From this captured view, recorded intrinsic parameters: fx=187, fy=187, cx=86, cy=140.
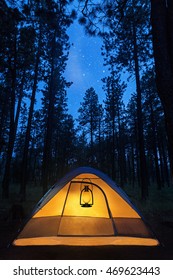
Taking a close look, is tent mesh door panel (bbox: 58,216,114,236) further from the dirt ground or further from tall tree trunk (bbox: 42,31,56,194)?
tall tree trunk (bbox: 42,31,56,194)

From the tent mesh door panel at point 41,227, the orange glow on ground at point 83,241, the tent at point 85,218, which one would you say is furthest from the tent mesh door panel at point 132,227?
the tent mesh door panel at point 41,227

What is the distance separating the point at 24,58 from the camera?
1255cm

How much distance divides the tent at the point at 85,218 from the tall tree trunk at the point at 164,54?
1.64 meters

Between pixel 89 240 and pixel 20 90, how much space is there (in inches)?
569

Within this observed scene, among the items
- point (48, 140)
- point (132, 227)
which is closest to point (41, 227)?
point (132, 227)

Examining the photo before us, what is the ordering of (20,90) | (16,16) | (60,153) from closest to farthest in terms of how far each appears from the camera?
1. (16,16)
2. (20,90)
3. (60,153)

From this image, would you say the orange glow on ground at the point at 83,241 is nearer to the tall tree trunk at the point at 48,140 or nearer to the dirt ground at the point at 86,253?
the dirt ground at the point at 86,253

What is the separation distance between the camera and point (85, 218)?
16.5 ft

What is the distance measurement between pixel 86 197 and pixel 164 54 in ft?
13.9

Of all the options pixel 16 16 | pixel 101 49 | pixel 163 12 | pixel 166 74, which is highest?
pixel 101 49

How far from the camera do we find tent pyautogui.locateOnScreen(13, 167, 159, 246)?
400cm

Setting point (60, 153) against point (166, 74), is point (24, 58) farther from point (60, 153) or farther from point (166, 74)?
point (60, 153)

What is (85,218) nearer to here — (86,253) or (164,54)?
(86,253)
